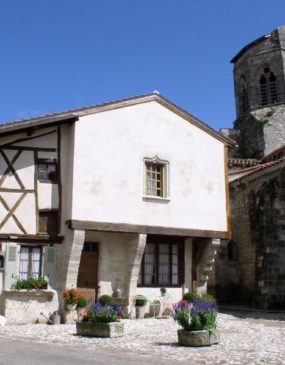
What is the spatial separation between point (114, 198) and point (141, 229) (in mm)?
1258

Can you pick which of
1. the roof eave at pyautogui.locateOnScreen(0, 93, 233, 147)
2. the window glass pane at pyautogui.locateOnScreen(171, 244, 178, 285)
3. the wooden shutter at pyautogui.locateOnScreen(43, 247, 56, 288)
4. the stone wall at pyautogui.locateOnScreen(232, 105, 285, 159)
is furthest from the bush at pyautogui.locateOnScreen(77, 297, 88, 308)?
the stone wall at pyautogui.locateOnScreen(232, 105, 285, 159)

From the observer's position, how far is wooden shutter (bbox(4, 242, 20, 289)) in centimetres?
1284

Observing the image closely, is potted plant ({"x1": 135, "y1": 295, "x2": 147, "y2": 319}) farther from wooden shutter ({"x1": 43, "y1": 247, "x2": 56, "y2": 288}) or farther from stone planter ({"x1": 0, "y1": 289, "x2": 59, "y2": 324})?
wooden shutter ({"x1": 43, "y1": 247, "x2": 56, "y2": 288})

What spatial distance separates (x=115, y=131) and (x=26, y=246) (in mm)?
4284

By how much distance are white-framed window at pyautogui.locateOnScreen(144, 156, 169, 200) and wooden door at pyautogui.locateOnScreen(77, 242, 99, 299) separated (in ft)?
8.25

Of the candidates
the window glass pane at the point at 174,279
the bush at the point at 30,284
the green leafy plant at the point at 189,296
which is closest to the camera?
the bush at the point at 30,284

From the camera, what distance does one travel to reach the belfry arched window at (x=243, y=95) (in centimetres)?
3055

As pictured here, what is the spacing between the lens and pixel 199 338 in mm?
8703

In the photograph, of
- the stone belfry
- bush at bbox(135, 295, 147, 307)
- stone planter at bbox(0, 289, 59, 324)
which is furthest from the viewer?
the stone belfry

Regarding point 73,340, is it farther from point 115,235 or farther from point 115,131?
point 115,131


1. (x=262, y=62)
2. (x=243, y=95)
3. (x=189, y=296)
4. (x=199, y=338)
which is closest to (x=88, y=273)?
(x=189, y=296)

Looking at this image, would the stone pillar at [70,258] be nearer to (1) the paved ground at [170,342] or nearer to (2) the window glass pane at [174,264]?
(1) the paved ground at [170,342]

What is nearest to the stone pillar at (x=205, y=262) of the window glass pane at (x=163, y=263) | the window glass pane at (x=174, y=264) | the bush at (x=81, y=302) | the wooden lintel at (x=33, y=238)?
the window glass pane at (x=174, y=264)

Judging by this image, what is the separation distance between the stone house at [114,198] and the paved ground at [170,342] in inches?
73.8
